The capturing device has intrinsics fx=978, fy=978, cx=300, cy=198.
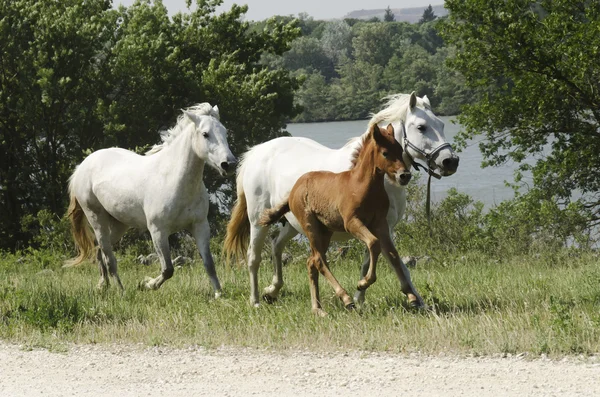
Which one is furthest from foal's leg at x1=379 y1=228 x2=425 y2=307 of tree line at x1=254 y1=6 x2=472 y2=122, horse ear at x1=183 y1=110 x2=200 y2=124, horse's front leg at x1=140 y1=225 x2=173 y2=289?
tree line at x1=254 y1=6 x2=472 y2=122

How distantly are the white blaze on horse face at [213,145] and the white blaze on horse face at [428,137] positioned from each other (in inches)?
79.2

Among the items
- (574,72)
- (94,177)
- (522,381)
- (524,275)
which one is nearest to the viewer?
(522,381)

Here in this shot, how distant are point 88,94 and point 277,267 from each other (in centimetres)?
976

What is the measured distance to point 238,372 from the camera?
6.46 m

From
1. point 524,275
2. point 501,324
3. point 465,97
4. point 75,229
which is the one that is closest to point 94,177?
point 75,229

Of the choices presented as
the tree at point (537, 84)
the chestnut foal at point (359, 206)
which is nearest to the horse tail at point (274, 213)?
the chestnut foal at point (359, 206)

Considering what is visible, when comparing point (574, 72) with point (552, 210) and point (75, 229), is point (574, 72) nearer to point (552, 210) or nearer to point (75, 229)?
point (552, 210)

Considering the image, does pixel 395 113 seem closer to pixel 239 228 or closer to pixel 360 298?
pixel 360 298

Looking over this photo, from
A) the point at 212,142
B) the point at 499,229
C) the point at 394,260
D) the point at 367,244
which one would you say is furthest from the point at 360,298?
the point at 499,229

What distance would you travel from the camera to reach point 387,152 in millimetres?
8031

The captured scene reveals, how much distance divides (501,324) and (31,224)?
1268cm

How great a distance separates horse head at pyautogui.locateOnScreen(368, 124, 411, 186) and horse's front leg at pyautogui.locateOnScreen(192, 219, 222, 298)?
2.85 m

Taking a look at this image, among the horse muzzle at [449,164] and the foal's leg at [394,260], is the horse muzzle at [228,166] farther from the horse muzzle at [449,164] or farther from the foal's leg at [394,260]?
the horse muzzle at [449,164]

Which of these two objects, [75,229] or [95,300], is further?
[75,229]
